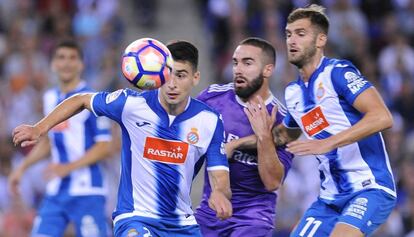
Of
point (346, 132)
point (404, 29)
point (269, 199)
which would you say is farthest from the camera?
point (404, 29)

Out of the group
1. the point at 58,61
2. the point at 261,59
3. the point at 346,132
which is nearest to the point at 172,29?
the point at 58,61

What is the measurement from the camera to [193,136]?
8555 mm

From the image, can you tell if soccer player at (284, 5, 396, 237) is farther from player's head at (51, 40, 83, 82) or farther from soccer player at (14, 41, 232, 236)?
player's head at (51, 40, 83, 82)

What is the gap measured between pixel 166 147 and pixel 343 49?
9614 millimetres

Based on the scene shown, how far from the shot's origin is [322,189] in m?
9.07

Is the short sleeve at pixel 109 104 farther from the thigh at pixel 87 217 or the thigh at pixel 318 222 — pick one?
the thigh at pixel 87 217

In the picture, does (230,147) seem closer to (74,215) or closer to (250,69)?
(250,69)

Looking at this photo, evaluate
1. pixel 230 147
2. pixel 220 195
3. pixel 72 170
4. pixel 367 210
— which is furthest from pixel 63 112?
pixel 72 170

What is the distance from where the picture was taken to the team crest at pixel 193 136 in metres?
8.54

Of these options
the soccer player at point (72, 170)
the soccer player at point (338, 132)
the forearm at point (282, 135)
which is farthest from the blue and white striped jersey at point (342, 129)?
the soccer player at point (72, 170)

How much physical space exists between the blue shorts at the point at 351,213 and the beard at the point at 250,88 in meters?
1.20

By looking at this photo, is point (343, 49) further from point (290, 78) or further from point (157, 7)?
point (157, 7)

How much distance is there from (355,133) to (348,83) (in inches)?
20.7

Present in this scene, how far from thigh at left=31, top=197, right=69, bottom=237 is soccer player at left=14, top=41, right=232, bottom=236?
2603mm
